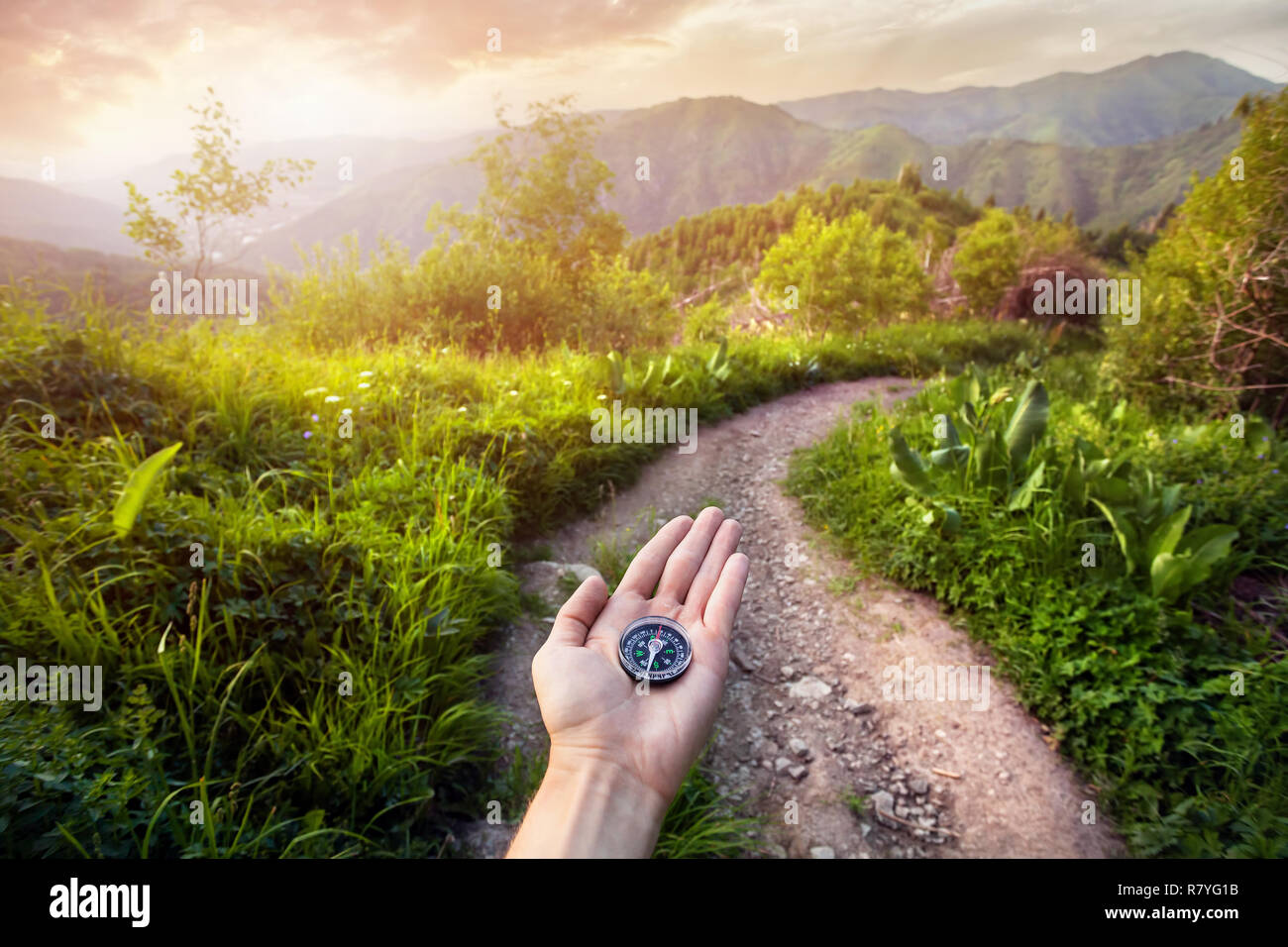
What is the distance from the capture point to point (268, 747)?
68.5 inches

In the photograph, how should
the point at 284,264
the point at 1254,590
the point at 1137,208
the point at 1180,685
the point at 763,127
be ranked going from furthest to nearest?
the point at 763,127 < the point at 1137,208 < the point at 284,264 < the point at 1254,590 < the point at 1180,685

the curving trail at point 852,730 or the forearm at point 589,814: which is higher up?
the forearm at point 589,814

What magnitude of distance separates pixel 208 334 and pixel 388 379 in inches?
49.9

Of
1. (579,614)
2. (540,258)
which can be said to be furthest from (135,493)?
(540,258)

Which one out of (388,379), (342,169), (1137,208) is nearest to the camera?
(388,379)

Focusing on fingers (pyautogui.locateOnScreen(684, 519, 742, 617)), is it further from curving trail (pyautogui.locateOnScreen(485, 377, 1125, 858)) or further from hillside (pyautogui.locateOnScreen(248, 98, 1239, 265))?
hillside (pyautogui.locateOnScreen(248, 98, 1239, 265))

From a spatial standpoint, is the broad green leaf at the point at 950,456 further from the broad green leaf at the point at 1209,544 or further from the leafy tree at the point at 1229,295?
the leafy tree at the point at 1229,295

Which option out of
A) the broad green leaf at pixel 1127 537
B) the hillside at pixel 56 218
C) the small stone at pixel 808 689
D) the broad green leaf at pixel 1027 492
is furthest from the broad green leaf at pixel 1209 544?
the hillside at pixel 56 218

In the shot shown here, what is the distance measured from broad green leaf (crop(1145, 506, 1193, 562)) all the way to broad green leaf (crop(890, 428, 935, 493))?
1.09m

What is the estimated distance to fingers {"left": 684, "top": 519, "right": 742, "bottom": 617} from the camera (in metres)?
1.91

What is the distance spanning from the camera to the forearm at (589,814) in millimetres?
1157
